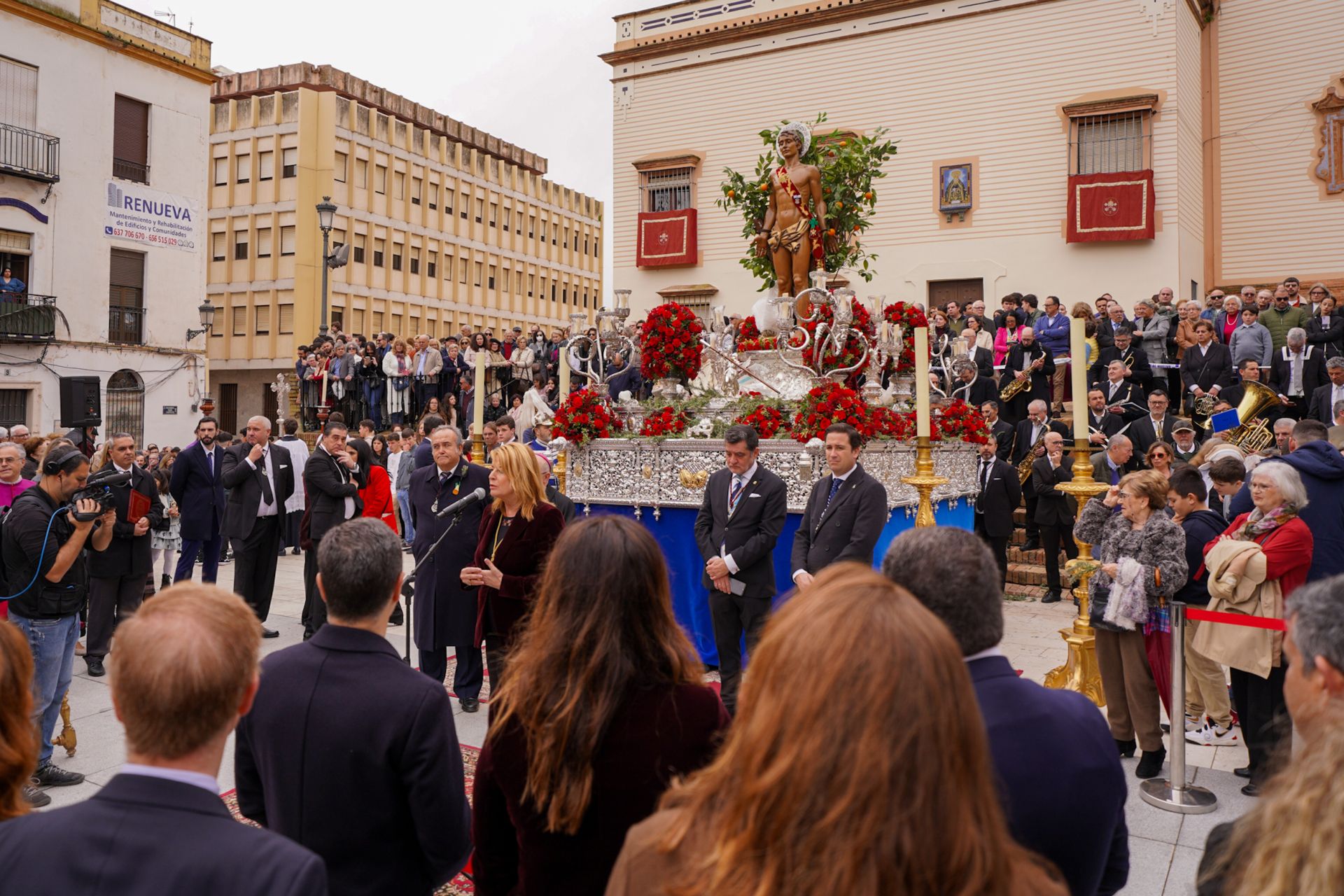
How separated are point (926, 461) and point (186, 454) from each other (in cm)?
699

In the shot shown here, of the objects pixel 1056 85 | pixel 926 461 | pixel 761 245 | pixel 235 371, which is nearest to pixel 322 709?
pixel 926 461

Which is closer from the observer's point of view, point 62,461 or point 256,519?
point 62,461

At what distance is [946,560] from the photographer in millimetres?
2146

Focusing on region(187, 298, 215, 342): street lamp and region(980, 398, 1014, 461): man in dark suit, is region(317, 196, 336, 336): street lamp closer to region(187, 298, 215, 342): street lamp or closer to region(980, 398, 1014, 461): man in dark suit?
region(187, 298, 215, 342): street lamp

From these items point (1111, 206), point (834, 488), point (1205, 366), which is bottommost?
point (834, 488)

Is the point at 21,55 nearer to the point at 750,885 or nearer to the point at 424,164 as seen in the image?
the point at 424,164

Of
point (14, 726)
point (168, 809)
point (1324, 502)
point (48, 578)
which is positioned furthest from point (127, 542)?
point (1324, 502)

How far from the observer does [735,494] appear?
21.4 ft

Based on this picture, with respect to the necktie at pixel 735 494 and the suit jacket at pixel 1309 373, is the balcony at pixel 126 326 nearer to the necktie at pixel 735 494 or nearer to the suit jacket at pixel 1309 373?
the necktie at pixel 735 494

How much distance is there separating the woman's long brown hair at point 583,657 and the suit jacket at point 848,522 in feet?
12.4

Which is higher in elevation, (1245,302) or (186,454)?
(1245,302)

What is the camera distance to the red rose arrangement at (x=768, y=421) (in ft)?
25.2

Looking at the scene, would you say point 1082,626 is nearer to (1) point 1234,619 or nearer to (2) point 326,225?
(1) point 1234,619

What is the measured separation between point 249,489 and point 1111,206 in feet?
58.1
